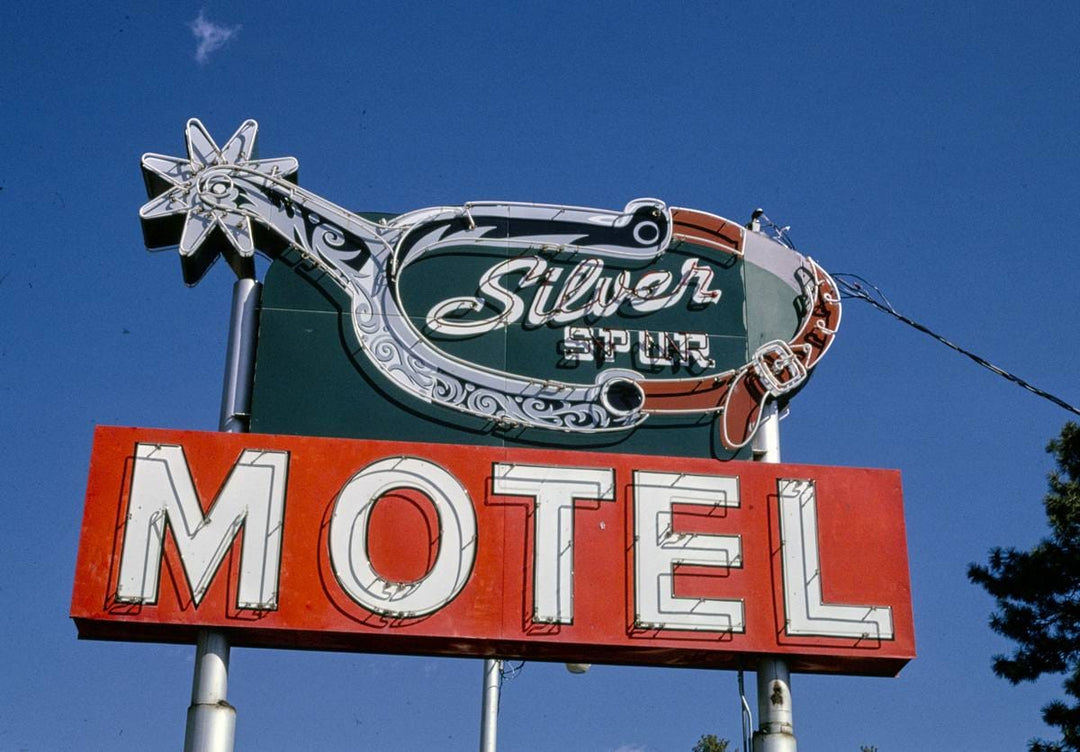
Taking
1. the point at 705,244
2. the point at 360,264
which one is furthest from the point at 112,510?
the point at 705,244

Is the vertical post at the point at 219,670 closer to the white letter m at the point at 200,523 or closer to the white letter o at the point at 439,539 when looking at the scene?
the white letter m at the point at 200,523

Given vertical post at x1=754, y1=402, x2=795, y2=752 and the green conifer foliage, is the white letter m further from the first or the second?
the green conifer foliage

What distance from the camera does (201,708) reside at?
13.3 meters

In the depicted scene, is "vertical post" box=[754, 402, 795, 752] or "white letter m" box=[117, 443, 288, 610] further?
"vertical post" box=[754, 402, 795, 752]

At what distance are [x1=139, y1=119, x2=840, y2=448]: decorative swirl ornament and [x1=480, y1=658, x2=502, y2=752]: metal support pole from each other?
540 cm

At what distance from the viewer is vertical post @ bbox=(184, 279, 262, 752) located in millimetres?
13234

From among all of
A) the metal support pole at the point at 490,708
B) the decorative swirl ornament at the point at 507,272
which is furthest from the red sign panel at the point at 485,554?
the metal support pole at the point at 490,708

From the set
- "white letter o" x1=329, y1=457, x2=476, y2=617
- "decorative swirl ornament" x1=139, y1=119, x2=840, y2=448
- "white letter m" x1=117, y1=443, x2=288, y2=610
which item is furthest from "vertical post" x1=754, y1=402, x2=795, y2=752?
"white letter m" x1=117, y1=443, x2=288, y2=610

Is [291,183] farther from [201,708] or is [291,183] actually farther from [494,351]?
[201,708]

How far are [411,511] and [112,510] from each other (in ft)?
8.41

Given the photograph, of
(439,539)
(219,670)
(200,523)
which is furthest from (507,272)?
(219,670)

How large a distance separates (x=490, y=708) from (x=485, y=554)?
5959 mm

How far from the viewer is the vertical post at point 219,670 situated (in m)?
13.2

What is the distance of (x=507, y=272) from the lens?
1552cm
